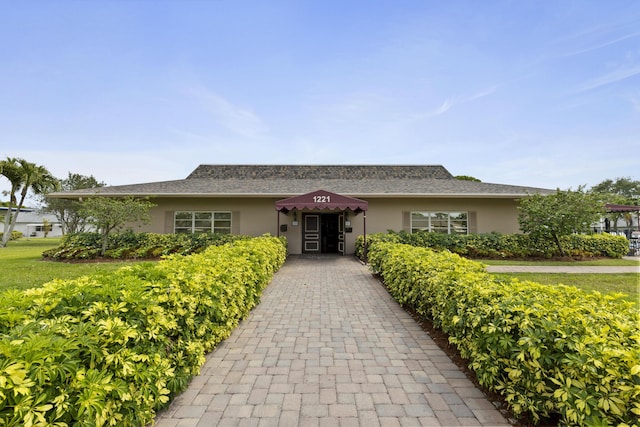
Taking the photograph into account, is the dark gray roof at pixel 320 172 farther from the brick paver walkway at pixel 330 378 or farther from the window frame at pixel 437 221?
the brick paver walkway at pixel 330 378

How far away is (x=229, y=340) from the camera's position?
4.20 m

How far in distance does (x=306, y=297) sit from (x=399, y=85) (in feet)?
28.2

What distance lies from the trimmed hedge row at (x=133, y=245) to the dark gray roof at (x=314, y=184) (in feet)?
6.30

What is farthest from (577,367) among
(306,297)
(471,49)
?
(471,49)

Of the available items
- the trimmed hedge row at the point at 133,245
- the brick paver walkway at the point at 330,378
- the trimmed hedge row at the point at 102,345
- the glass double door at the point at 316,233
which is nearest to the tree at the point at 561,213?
the glass double door at the point at 316,233

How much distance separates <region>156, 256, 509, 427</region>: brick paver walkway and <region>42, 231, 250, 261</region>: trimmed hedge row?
8578 millimetres

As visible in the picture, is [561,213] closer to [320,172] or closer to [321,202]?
[321,202]

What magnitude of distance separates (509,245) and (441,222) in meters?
3.01

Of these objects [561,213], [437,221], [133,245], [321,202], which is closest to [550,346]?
[321,202]

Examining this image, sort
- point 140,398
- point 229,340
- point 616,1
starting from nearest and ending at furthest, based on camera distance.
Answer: point 140,398, point 229,340, point 616,1

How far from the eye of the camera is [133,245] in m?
13.0

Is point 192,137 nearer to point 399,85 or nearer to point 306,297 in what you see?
point 399,85

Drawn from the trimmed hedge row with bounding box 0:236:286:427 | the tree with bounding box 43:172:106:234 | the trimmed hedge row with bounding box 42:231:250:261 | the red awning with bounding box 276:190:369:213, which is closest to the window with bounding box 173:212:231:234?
the trimmed hedge row with bounding box 42:231:250:261

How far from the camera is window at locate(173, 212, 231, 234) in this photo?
14305mm
